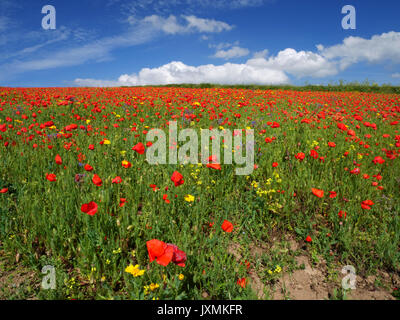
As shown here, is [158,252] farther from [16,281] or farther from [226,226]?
[16,281]

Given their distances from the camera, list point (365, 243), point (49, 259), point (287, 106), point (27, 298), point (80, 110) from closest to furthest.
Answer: point (27, 298) < point (49, 259) < point (365, 243) < point (80, 110) < point (287, 106)

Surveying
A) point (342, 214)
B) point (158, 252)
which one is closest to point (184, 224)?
point (158, 252)

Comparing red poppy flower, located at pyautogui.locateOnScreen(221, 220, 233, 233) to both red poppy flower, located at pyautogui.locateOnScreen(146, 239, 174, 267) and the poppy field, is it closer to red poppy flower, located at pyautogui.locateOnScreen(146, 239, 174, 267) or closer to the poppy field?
the poppy field

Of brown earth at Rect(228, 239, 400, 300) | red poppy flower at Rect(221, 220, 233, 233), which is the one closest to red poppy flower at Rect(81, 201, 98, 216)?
red poppy flower at Rect(221, 220, 233, 233)

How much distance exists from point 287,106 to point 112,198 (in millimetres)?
7879

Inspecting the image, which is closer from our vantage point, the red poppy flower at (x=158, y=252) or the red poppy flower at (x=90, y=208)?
the red poppy flower at (x=158, y=252)

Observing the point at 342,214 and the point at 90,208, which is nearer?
the point at 90,208

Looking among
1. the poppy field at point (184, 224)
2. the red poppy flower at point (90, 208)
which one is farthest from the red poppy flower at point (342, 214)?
the red poppy flower at point (90, 208)

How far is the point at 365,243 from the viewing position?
2328 millimetres

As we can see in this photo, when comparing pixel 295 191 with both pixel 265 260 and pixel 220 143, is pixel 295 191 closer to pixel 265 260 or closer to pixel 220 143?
pixel 265 260

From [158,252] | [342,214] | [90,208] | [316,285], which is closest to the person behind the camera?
[158,252]

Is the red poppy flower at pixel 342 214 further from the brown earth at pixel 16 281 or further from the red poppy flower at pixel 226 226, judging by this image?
the brown earth at pixel 16 281

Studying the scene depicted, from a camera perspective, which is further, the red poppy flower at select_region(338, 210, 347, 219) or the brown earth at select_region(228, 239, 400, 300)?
the red poppy flower at select_region(338, 210, 347, 219)

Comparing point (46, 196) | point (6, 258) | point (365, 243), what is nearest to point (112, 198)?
point (46, 196)
